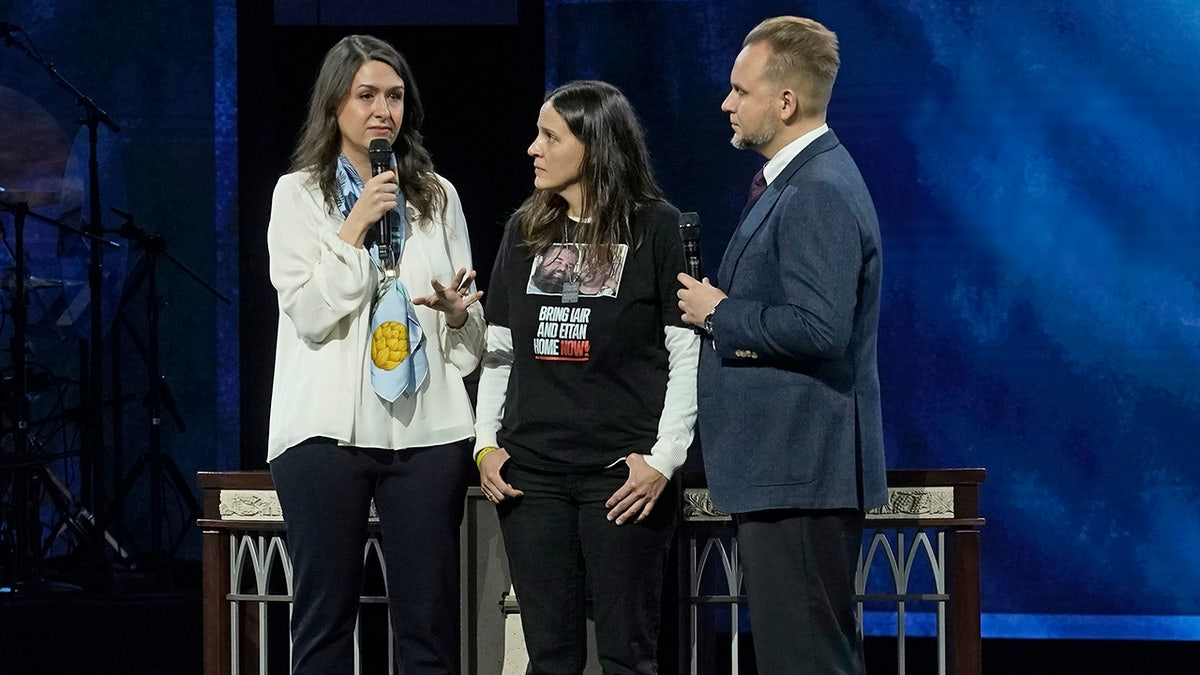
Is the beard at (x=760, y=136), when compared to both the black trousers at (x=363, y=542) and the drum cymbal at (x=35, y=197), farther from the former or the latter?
the drum cymbal at (x=35, y=197)

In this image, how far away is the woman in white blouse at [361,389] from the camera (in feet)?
7.55

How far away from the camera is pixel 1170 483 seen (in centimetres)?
411

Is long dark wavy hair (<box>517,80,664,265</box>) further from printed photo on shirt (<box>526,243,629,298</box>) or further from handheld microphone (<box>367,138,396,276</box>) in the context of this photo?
handheld microphone (<box>367,138,396,276</box>)

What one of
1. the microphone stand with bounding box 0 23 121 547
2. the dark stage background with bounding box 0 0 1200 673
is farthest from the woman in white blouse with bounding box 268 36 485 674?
the microphone stand with bounding box 0 23 121 547

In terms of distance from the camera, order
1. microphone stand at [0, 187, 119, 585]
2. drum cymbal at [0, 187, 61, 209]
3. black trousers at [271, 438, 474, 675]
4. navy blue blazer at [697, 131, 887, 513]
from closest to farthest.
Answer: navy blue blazer at [697, 131, 887, 513]
black trousers at [271, 438, 474, 675]
microphone stand at [0, 187, 119, 585]
drum cymbal at [0, 187, 61, 209]

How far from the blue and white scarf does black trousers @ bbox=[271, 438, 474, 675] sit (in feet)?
0.42

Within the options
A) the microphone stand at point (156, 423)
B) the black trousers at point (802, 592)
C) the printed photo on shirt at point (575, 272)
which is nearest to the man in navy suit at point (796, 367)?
the black trousers at point (802, 592)

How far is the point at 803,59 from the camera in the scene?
215cm

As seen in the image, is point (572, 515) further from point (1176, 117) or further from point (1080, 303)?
point (1176, 117)

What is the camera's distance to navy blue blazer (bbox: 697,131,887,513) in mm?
2051

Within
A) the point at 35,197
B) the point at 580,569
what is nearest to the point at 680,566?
the point at 580,569

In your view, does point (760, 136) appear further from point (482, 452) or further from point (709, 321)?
point (482, 452)

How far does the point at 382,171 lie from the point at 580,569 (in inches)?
32.6

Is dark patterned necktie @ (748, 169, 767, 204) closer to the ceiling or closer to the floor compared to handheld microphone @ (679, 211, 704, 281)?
closer to the ceiling
